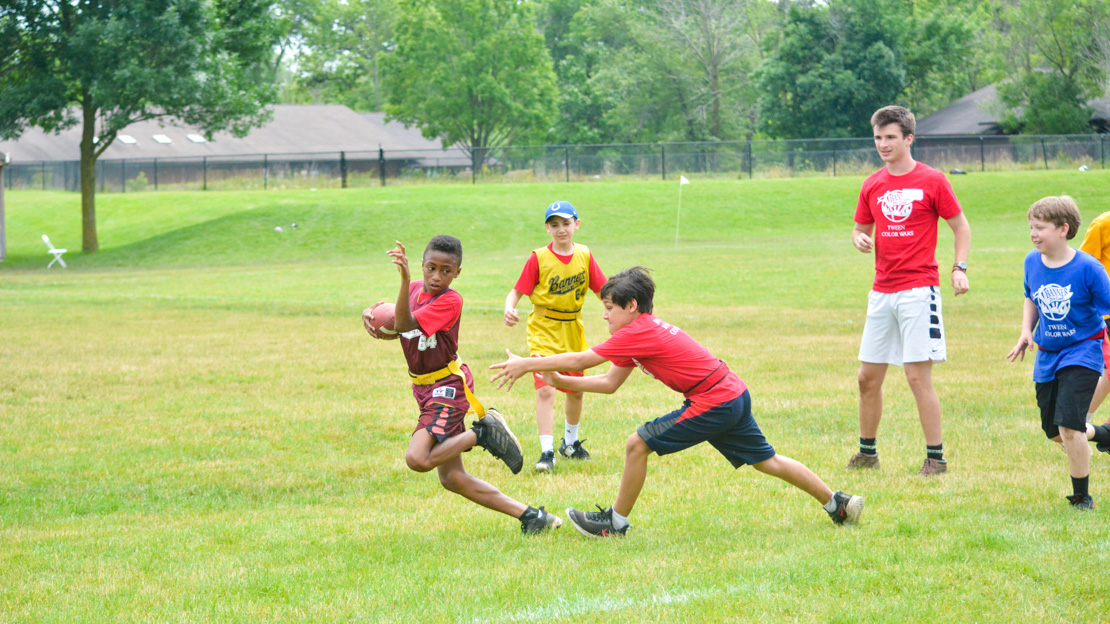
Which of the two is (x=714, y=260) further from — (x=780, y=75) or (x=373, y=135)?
(x=373, y=135)

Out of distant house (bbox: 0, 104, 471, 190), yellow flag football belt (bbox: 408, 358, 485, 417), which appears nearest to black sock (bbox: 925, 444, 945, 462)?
yellow flag football belt (bbox: 408, 358, 485, 417)

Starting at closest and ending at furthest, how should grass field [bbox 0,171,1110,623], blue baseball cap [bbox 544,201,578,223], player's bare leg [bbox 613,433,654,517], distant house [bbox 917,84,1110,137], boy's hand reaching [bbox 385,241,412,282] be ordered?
grass field [bbox 0,171,1110,623] < boy's hand reaching [bbox 385,241,412,282] < player's bare leg [bbox 613,433,654,517] < blue baseball cap [bbox 544,201,578,223] < distant house [bbox 917,84,1110,137]

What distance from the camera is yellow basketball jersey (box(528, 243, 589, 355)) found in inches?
310

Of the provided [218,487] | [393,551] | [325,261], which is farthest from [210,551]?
[325,261]

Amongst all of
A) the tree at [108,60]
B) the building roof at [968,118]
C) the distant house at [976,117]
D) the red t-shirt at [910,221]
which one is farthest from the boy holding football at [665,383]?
the building roof at [968,118]

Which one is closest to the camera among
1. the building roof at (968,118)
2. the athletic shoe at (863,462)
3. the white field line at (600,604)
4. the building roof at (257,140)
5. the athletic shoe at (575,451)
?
the white field line at (600,604)

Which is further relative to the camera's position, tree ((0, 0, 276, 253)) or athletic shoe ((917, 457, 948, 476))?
tree ((0, 0, 276, 253))

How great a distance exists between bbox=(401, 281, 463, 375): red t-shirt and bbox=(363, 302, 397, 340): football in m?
0.09

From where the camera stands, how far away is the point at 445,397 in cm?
576

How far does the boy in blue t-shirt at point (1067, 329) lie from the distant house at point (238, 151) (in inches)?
1711

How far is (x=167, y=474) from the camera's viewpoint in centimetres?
746

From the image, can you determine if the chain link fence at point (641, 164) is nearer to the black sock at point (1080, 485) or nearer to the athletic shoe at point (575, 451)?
the athletic shoe at point (575, 451)

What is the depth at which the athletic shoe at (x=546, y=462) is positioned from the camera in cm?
745

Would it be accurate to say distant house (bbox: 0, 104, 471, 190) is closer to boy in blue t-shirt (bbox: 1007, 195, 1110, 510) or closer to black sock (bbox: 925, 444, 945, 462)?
black sock (bbox: 925, 444, 945, 462)
